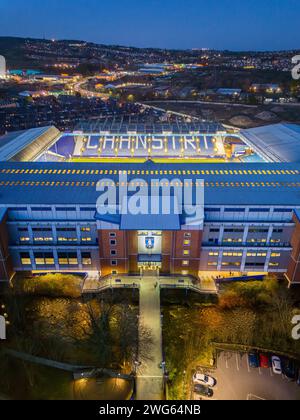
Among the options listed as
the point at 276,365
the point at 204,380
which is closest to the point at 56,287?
the point at 204,380

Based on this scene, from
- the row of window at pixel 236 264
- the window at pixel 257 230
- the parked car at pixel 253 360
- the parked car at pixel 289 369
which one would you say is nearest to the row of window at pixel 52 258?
the row of window at pixel 236 264

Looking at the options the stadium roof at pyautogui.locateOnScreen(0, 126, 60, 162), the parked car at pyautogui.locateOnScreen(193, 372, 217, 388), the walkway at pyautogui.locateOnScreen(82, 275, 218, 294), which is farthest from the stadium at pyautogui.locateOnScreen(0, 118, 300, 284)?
the parked car at pyautogui.locateOnScreen(193, 372, 217, 388)

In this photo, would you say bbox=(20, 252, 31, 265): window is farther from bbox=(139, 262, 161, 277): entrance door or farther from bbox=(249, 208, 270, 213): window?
bbox=(249, 208, 270, 213): window

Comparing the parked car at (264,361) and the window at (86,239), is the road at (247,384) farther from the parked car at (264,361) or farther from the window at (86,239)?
the window at (86,239)

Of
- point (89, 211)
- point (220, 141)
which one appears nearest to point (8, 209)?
point (89, 211)

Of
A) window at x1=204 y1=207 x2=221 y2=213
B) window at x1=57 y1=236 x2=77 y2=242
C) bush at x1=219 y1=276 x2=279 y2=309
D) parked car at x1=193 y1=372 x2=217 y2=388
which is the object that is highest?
window at x1=204 y1=207 x2=221 y2=213

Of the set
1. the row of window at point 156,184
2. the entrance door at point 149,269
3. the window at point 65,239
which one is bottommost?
the entrance door at point 149,269
